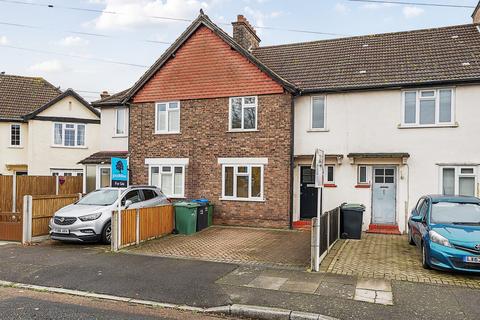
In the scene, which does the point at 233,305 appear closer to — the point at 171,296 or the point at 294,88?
the point at 171,296

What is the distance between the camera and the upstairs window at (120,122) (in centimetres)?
2028

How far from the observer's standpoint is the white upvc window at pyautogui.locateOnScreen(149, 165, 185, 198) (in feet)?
56.7

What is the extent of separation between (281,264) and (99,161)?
12.6 meters

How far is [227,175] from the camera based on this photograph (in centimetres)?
1659

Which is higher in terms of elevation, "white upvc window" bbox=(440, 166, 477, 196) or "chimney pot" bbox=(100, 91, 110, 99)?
"chimney pot" bbox=(100, 91, 110, 99)

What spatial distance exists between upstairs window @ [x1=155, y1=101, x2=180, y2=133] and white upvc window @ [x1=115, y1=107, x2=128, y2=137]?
9.77 ft

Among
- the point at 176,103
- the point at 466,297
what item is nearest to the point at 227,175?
the point at 176,103

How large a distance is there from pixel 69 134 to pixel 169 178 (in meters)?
12.4

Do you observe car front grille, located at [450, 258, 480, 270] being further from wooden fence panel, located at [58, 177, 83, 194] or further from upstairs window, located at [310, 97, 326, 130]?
wooden fence panel, located at [58, 177, 83, 194]

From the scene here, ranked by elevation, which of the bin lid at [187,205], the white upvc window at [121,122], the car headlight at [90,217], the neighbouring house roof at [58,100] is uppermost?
the neighbouring house roof at [58,100]

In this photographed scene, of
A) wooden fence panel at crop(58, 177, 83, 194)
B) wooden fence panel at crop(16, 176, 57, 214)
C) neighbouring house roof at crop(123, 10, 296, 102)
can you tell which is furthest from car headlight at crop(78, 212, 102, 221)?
neighbouring house roof at crop(123, 10, 296, 102)

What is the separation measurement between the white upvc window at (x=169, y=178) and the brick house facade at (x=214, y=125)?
171mm

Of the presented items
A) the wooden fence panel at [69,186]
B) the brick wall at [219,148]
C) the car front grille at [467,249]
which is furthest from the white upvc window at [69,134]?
the car front grille at [467,249]

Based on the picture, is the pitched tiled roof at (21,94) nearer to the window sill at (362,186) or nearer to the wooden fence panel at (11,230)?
the wooden fence panel at (11,230)
